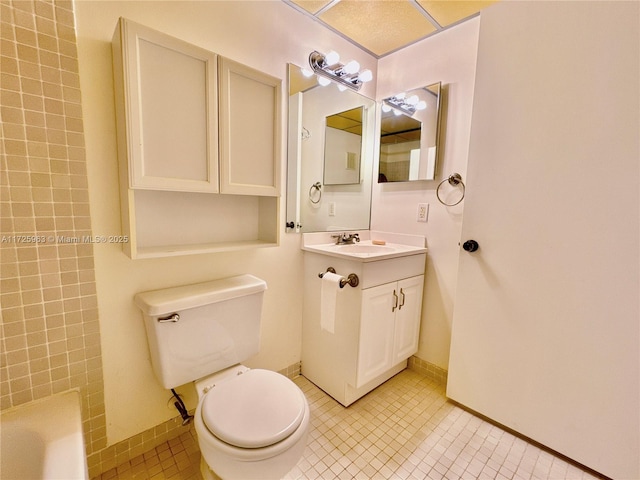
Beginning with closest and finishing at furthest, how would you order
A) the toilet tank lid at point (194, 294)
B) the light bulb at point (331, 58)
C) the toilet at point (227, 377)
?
the toilet at point (227, 377)
the toilet tank lid at point (194, 294)
the light bulb at point (331, 58)

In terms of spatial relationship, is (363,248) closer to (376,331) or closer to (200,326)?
(376,331)

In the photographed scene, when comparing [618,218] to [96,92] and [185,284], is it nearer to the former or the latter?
[185,284]

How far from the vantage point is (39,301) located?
957mm

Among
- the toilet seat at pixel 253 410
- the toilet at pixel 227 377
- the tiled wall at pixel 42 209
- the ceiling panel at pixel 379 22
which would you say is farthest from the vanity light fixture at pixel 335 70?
the toilet seat at pixel 253 410

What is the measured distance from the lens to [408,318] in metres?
1.74

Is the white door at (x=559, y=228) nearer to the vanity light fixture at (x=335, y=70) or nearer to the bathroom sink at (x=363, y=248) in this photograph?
the bathroom sink at (x=363, y=248)

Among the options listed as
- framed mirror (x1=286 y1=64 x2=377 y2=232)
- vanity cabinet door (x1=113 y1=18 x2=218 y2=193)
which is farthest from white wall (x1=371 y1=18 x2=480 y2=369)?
vanity cabinet door (x1=113 y1=18 x2=218 y2=193)

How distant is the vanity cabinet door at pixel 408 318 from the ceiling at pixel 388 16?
147 centimetres

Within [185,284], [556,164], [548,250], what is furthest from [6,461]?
[556,164]

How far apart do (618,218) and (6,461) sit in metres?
2.20

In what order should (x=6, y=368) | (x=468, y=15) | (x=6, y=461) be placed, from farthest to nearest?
1. (x=468, y=15)
2. (x=6, y=368)
3. (x=6, y=461)

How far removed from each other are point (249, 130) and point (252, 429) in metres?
1.15

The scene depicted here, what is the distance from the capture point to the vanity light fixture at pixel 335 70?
159 cm

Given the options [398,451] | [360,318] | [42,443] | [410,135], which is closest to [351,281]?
[360,318]
